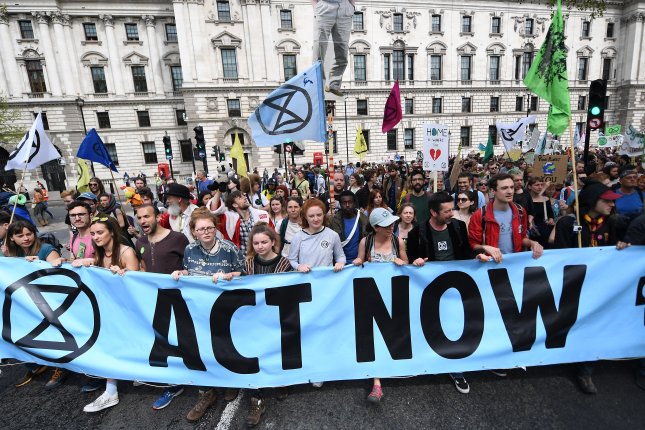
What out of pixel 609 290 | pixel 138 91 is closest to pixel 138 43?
pixel 138 91

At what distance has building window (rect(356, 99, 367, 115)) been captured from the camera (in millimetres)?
36000

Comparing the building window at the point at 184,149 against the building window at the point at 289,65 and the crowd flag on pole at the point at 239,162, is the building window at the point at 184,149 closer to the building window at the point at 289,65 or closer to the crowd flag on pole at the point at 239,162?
the building window at the point at 289,65

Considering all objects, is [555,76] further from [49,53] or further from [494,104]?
[49,53]

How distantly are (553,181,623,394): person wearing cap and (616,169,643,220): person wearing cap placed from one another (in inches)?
45.9

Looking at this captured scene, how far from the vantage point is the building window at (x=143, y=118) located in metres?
34.4

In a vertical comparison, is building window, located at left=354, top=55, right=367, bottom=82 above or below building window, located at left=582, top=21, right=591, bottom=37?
below

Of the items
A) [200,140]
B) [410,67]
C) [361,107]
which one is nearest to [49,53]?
[200,140]

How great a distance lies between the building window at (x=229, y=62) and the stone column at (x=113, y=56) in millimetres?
11488

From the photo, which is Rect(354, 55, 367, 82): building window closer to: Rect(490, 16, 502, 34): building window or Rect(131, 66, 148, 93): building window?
Rect(490, 16, 502, 34): building window

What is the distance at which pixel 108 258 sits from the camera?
3.39 m

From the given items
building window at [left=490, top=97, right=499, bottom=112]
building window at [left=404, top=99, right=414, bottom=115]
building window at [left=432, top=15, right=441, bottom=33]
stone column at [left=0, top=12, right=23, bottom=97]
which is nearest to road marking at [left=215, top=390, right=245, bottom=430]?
building window at [left=404, top=99, right=414, bottom=115]

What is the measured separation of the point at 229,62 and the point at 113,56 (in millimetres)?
12235

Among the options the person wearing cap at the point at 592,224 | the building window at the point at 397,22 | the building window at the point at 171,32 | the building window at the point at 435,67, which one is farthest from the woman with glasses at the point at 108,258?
the building window at the point at 435,67

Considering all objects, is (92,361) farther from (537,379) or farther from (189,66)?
(189,66)
